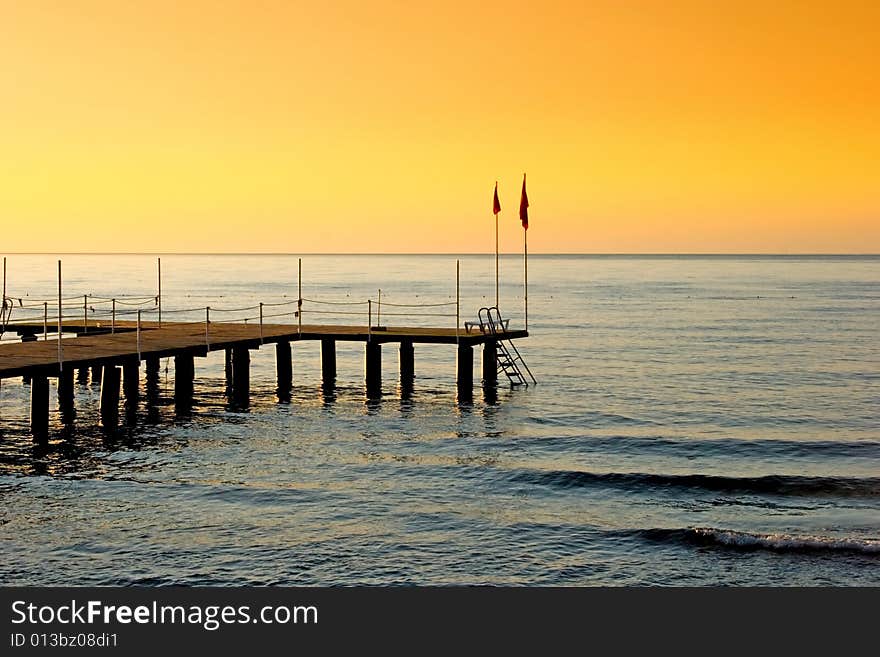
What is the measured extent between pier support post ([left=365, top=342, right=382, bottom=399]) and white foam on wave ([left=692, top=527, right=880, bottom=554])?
71.5 feet

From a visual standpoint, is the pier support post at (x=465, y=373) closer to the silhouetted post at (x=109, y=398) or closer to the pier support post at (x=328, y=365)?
the pier support post at (x=328, y=365)

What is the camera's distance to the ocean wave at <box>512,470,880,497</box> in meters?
27.2

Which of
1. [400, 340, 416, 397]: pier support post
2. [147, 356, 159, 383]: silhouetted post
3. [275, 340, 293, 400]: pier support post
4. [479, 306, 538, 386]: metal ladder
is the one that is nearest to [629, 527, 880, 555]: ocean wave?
[479, 306, 538, 386]: metal ladder

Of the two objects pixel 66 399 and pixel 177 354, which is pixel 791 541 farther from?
pixel 66 399

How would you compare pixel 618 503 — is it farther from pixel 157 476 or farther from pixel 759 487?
pixel 157 476

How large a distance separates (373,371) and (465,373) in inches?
146

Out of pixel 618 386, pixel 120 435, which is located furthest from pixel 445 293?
pixel 120 435

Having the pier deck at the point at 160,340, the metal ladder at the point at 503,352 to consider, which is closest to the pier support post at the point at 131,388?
the pier deck at the point at 160,340

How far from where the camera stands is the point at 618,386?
47.5 meters

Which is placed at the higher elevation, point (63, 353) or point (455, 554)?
point (63, 353)

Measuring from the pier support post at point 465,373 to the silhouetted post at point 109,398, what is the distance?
43.1 ft

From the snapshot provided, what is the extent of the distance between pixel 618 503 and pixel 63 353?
18.2 meters

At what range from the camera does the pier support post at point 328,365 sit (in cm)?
4538

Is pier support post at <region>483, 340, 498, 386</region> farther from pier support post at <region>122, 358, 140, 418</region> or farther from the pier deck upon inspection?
pier support post at <region>122, 358, 140, 418</region>
